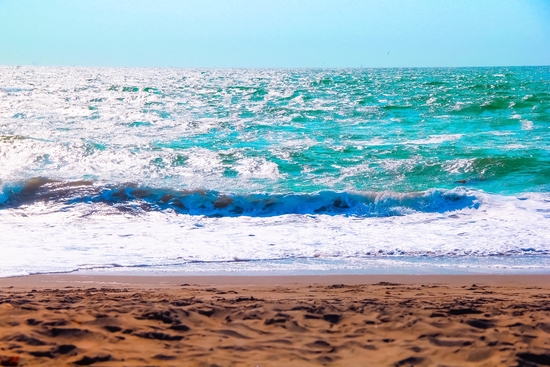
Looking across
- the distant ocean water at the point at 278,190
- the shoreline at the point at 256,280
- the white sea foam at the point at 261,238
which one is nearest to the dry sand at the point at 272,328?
the shoreline at the point at 256,280

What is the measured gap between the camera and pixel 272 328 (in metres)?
4.04

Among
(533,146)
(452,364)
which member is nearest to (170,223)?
(452,364)

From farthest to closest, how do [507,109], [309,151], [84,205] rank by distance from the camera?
1. [507,109]
2. [309,151]
3. [84,205]

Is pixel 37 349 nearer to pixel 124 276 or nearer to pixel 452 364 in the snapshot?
pixel 452 364

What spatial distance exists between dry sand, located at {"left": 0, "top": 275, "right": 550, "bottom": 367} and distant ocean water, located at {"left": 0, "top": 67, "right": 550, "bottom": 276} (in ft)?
6.97

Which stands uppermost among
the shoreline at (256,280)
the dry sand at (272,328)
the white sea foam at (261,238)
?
the white sea foam at (261,238)

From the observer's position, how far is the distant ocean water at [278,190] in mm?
7871

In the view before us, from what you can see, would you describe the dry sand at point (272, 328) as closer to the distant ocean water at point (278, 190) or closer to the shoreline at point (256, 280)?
the shoreline at point (256, 280)

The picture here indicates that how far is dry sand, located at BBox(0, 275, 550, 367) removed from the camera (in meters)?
3.49

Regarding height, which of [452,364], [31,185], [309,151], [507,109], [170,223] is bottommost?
[452,364]

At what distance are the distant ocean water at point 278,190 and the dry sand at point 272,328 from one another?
6.97 feet

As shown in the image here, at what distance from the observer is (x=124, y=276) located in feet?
22.3

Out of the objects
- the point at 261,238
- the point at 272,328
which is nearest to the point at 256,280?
the point at 261,238

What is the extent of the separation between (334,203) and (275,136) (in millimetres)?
9339
